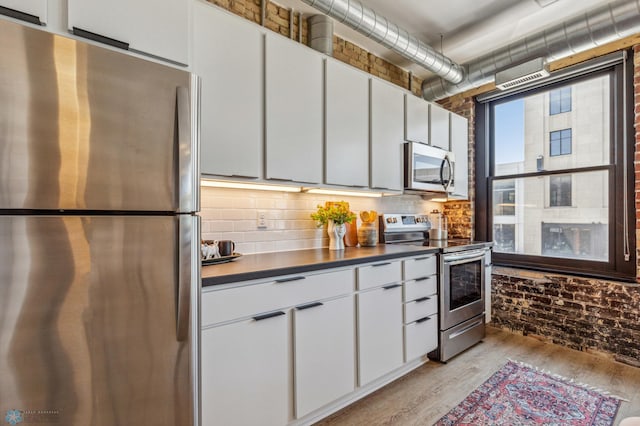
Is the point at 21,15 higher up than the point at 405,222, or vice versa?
the point at 21,15

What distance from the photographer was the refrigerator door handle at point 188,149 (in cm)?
124

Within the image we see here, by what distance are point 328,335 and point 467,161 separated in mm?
2874

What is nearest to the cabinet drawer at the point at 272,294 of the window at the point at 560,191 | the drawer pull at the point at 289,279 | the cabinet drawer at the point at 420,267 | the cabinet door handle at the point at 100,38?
the drawer pull at the point at 289,279

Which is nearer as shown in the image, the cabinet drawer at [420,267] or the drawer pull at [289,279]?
the drawer pull at [289,279]

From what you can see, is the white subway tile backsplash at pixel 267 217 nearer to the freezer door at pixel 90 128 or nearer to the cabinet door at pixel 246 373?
the cabinet door at pixel 246 373

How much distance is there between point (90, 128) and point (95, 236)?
1.21 feet

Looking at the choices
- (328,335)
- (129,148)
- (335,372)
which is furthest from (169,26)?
(335,372)

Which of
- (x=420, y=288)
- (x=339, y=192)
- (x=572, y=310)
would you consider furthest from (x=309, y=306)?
(x=572, y=310)

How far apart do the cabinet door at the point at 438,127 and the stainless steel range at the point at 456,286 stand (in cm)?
89

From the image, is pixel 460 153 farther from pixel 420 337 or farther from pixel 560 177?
pixel 420 337

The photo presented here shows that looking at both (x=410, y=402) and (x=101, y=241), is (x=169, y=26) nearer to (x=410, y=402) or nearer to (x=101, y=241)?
(x=101, y=241)

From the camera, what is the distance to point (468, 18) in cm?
276

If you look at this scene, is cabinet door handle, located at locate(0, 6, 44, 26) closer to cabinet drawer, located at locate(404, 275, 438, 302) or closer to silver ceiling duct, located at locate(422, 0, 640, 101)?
cabinet drawer, located at locate(404, 275, 438, 302)

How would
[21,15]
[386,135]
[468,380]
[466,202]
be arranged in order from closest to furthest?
[21,15], [468,380], [386,135], [466,202]
